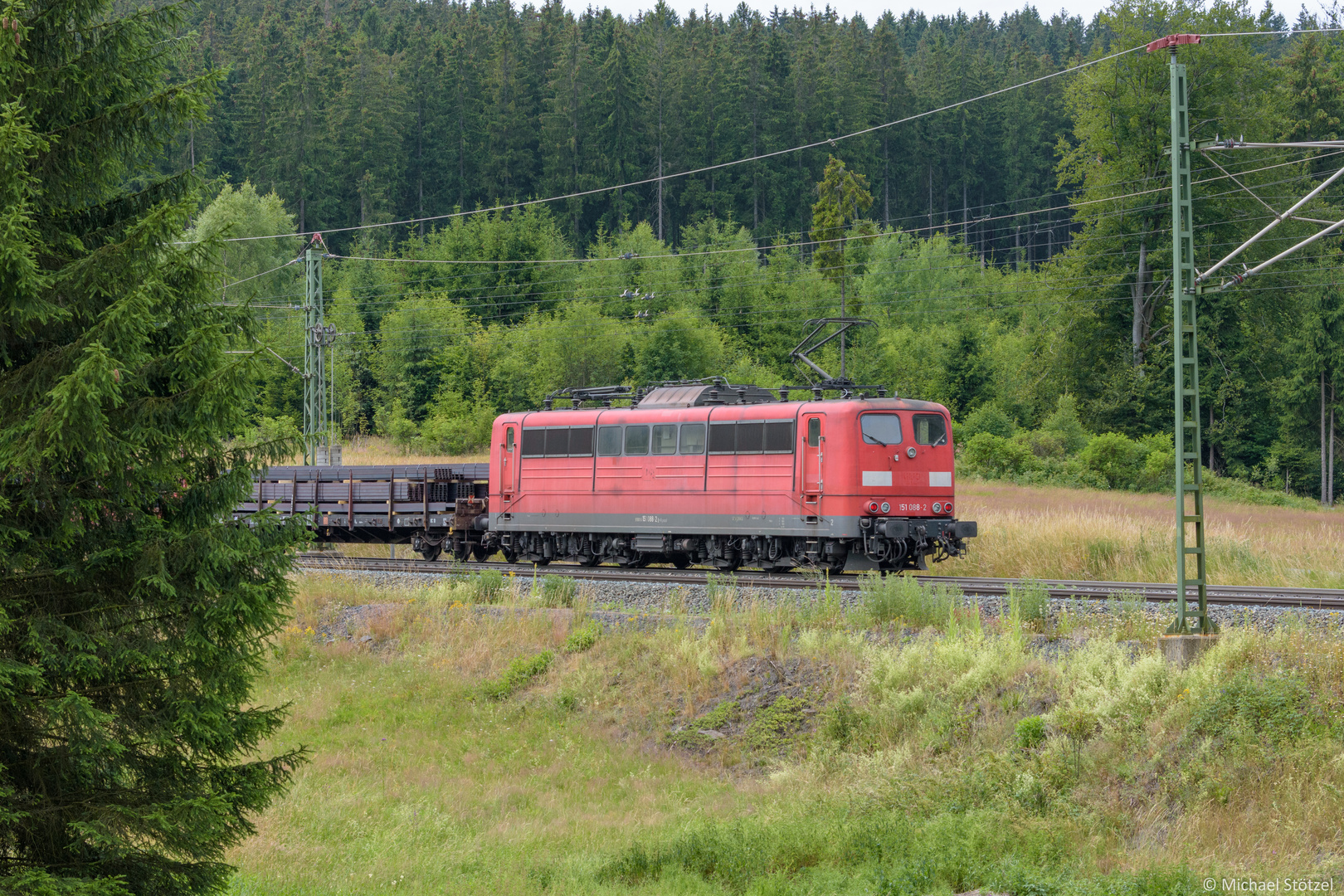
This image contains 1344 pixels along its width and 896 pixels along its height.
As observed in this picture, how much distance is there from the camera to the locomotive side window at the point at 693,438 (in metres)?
22.7

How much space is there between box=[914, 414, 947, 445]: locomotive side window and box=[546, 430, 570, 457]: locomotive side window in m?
7.32

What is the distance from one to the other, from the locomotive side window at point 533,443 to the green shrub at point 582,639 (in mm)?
8776

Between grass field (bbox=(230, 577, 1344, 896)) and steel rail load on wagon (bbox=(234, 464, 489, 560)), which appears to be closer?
grass field (bbox=(230, 577, 1344, 896))

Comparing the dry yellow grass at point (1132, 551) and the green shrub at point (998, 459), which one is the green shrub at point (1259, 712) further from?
the green shrub at point (998, 459)

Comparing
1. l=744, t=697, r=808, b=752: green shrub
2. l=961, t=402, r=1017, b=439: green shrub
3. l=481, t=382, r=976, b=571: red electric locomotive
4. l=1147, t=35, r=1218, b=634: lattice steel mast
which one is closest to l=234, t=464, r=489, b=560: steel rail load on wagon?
l=481, t=382, r=976, b=571: red electric locomotive

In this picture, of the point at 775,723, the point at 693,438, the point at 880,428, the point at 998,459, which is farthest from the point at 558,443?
the point at 998,459

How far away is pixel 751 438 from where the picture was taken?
22.0 m

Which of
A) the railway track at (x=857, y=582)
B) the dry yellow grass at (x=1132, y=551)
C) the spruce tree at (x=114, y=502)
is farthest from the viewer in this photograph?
the dry yellow grass at (x=1132, y=551)

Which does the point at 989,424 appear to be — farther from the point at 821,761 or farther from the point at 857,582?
the point at 821,761

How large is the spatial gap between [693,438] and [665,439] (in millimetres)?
672

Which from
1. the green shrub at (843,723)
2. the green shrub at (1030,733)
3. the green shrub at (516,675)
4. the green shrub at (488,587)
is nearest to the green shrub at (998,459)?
the green shrub at (488,587)

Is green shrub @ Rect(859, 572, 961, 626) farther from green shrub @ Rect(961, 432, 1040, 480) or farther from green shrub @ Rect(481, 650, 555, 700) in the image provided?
green shrub @ Rect(961, 432, 1040, 480)

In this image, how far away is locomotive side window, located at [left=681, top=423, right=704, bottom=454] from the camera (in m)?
A: 22.7

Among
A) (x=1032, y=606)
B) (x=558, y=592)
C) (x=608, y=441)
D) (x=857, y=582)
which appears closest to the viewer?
(x=1032, y=606)
